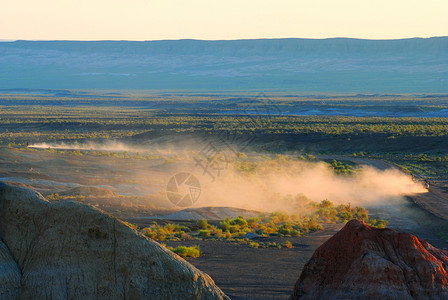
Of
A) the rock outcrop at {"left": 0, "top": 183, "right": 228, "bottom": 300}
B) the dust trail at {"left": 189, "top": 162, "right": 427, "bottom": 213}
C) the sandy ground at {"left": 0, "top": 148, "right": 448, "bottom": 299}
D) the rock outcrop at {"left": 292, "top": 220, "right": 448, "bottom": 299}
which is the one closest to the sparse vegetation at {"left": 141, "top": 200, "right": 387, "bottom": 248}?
the sandy ground at {"left": 0, "top": 148, "right": 448, "bottom": 299}

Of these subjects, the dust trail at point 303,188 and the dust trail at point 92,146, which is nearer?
the dust trail at point 303,188

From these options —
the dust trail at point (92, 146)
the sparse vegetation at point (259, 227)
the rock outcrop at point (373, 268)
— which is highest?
the rock outcrop at point (373, 268)

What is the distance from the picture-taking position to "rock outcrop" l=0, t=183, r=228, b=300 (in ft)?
27.4

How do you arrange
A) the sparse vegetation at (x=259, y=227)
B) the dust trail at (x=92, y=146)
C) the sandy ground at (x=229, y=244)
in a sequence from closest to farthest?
the sandy ground at (x=229, y=244)
the sparse vegetation at (x=259, y=227)
the dust trail at (x=92, y=146)

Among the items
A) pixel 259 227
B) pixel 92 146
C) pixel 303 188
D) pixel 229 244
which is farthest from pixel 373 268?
pixel 92 146

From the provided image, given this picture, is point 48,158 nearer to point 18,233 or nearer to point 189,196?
point 189,196

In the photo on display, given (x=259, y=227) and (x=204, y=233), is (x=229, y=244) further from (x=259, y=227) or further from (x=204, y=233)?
(x=259, y=227)

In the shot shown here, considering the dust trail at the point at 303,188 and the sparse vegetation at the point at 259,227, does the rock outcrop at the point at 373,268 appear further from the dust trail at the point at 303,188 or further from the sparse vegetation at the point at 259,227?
the dust trail at the point at 303,188

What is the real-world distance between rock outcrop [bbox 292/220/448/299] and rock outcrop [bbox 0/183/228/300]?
3060 millimetres

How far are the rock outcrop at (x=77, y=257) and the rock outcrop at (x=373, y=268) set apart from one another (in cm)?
306

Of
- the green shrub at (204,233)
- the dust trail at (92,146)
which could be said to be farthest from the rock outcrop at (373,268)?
the dust trail at (92,146)

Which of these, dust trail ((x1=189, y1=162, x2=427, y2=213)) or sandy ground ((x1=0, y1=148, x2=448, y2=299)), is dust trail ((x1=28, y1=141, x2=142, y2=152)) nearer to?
sandy ground ((x1=0, y1=148, x2=448, y2=299))

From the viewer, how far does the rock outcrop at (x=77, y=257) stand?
27.4 feet

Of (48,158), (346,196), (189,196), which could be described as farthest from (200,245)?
(48,158)
